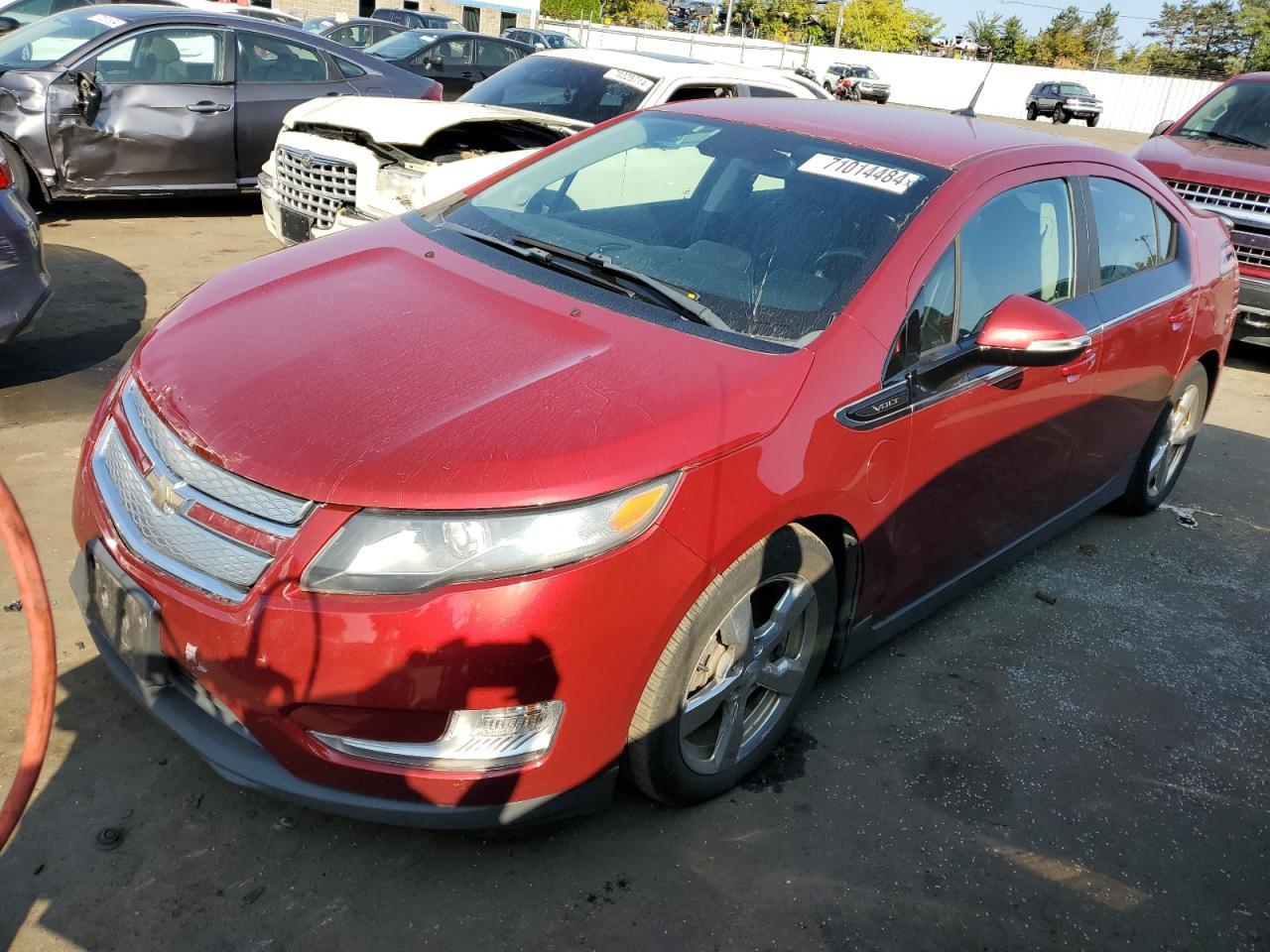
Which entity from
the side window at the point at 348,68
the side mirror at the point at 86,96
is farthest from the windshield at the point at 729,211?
the side window at the point at 348,68

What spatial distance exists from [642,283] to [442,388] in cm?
79

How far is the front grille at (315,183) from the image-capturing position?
5906mm

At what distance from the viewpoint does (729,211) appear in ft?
10.4

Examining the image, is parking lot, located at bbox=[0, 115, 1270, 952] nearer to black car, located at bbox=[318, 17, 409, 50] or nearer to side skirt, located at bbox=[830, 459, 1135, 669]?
side skirt, located at bbox=[830, 459, 1135, 669]

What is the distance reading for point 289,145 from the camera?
20.2ft

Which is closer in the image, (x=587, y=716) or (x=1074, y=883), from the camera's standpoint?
(x=587, y=716)

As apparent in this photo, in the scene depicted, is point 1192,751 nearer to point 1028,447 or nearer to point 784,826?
point 1028,447

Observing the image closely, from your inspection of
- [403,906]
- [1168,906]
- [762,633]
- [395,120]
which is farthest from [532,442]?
[395,120]

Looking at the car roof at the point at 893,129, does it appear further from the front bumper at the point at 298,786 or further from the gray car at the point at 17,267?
the gray car at the point at 17,267

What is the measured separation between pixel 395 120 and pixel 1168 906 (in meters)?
5.50

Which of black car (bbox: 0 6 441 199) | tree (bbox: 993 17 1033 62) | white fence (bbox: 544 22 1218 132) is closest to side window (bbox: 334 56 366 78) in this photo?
black car (bbox: 0 6 441 199)

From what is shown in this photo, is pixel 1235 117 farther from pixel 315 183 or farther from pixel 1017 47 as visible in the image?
pixel 1017 47

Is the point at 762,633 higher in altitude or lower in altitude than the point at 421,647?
lower

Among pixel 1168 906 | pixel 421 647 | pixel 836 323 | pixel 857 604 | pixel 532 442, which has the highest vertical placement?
pixel 836 323
